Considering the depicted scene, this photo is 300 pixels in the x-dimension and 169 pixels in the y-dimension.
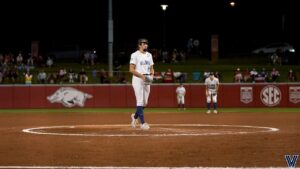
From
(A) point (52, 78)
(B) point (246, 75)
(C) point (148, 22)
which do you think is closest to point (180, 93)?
Result: (B) point (246, 75)

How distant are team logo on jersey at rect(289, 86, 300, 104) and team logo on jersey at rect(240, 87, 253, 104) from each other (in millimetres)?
2199

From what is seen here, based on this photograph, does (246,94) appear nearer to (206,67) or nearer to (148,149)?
(206,67)

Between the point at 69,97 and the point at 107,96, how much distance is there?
2.18 metres

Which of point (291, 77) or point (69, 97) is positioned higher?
point (291, 77)

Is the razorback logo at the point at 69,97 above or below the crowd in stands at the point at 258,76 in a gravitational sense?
below

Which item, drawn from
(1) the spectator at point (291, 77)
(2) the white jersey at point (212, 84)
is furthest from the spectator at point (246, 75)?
(2) the white jersey at point (212, 84)

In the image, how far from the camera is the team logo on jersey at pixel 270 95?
120 ft

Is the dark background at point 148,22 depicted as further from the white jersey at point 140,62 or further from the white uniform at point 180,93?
the white jersey at point 140,62

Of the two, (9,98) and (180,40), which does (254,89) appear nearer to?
(9,98)

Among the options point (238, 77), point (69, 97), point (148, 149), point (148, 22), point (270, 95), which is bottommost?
point (148, 149)

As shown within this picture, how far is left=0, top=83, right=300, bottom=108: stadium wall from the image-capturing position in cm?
3697

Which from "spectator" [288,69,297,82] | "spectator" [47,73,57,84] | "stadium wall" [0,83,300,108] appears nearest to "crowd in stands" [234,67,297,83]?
"spectator" [288,69,297,82]

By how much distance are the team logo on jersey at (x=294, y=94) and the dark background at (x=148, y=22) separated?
90.1 ft

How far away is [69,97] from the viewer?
1464 inches
